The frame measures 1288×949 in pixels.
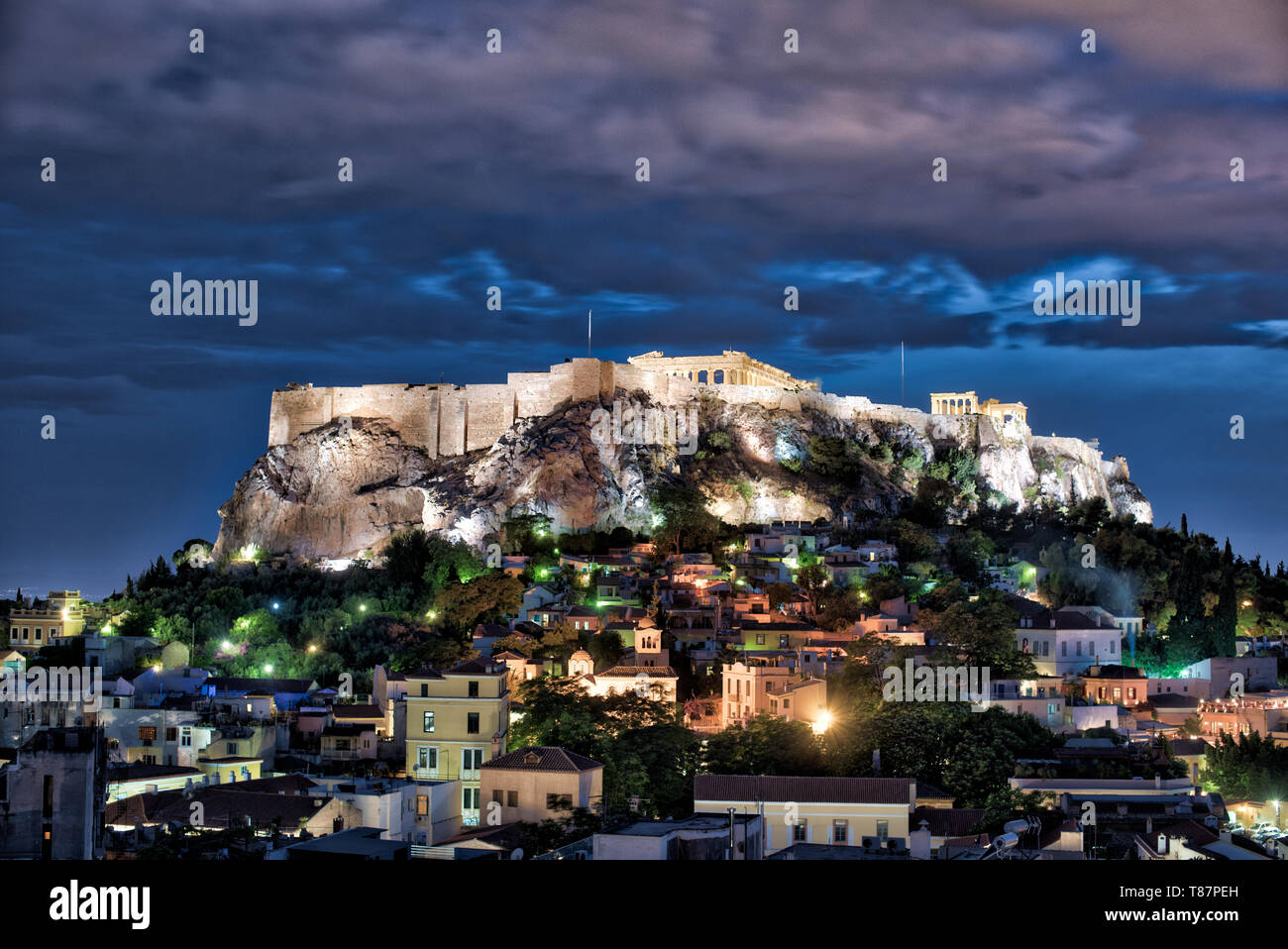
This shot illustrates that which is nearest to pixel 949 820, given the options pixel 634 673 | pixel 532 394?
pixel 634 673

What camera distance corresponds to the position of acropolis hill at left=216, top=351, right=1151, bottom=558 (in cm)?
3622

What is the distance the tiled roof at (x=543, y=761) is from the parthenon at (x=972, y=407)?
33.9m

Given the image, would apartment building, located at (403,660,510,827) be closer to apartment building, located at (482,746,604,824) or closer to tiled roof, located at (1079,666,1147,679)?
apartment building, located at (482,746,604,824)

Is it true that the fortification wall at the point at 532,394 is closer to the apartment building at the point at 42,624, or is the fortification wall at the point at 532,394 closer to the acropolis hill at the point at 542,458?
the acropolis hill at the point at 542,458

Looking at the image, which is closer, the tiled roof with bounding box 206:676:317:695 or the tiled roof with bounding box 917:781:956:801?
the tiled roof with bounding box 917:781:956:801

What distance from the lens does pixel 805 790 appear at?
14320 mm

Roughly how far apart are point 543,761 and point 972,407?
125ft

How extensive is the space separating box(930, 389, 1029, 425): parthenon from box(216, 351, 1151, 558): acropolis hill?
166 inches

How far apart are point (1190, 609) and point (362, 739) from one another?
751 inches

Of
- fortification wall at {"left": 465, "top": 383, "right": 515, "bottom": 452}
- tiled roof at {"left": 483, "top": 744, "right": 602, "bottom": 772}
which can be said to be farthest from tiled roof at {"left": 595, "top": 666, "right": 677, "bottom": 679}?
fortification wall at {"left": 465, "top": 383, "right": 515, "bottom": 452}

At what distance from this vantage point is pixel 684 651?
2470 centimetres
